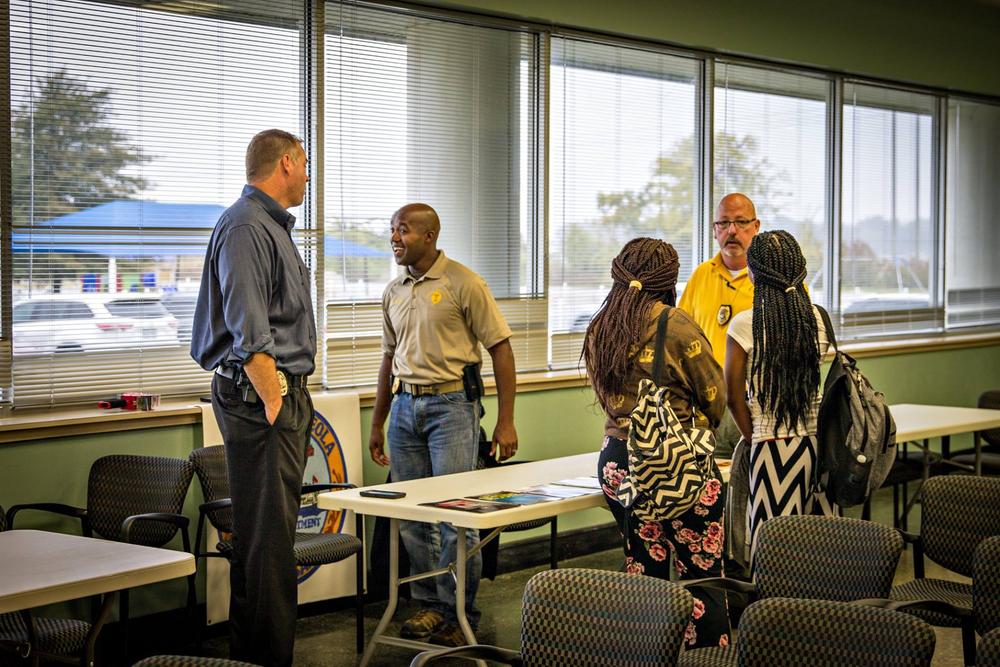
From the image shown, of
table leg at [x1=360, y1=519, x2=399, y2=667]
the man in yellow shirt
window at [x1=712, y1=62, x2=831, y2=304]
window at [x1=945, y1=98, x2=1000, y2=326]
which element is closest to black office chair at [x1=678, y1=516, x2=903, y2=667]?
table leg at [x1=360, y1=519, x2=399, y2=667]

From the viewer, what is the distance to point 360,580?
4.32 meters

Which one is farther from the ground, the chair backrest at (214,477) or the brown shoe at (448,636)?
the chair backrest at (214,477)

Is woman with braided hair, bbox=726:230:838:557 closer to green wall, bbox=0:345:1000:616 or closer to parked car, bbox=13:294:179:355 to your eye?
green wall, bbox=0:345:1000:616

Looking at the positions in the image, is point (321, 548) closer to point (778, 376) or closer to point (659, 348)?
point (659, 348)

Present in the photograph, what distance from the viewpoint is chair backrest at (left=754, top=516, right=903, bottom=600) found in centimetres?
315

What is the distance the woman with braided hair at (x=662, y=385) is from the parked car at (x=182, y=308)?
203 centimetres

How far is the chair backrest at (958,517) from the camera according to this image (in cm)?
370

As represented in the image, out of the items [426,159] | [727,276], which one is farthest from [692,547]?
[426,159]

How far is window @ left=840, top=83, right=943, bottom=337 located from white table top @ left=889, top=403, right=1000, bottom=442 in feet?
7.06

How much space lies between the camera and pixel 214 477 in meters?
4.44

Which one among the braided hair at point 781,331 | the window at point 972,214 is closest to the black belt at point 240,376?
the braided hair at point 781,331

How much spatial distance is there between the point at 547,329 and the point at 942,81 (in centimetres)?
437

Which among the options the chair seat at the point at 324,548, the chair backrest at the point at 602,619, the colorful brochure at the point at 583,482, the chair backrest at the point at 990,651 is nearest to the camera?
the chair backrest at the point at 990,651

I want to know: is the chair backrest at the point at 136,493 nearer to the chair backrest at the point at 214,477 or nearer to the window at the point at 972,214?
the chair backrest at the point at 214,477
